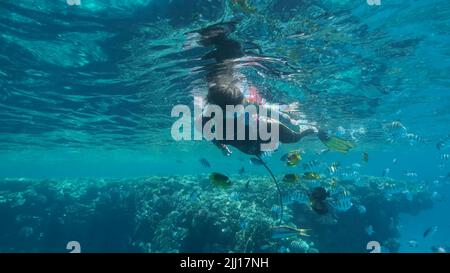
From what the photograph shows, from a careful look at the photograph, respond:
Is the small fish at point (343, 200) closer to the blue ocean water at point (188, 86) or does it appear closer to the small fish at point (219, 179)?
the blue ocean water at point (188, 86)

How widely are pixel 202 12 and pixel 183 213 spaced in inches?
401

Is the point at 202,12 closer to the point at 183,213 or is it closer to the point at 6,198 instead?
the point at 183,213

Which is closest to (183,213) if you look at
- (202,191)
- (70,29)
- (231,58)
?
(202,191)

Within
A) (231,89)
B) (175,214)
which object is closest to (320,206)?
(231,89)

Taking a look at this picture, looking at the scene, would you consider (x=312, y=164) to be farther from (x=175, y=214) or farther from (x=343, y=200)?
(x=175, y=214)

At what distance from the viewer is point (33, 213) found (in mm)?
20406

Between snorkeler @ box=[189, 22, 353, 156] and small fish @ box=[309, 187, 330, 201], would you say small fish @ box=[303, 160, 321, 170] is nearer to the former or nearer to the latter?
snorkeler @ box=[189, 22, 353, 156]

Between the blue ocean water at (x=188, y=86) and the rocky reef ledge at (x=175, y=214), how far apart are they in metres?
0.08

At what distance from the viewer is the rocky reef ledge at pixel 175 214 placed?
49.0 feet

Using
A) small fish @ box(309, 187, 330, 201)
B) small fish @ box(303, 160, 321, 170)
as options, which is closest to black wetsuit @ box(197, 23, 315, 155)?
small fish @ box(309, 187, 330, 201)

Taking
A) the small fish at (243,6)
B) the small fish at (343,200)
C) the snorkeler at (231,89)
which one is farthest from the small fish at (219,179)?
the small fish at (243,6)

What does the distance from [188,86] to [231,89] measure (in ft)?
24.4

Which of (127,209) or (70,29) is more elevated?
(70,29)
